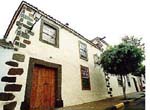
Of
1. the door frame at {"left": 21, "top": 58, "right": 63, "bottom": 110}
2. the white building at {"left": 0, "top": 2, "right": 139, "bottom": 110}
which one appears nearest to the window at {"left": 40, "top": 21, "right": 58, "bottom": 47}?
the white building at {"left": 0, "top": 2, "right": 139, "bottom": 110}

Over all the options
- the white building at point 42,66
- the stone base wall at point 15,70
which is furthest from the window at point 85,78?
the stone base wall at point 15,70

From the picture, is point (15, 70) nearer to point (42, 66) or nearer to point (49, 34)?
point (42, 66)

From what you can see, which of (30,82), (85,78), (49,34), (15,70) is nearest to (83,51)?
(85,78)

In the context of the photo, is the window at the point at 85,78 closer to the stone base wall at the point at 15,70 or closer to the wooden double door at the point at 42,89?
the wooden double door at the point at 42,89

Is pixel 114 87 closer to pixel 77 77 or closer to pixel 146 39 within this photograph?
pixel 77 77

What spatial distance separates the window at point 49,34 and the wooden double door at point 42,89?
1.49 meters

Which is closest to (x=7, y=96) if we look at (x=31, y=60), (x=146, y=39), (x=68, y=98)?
(x=31, y=60)

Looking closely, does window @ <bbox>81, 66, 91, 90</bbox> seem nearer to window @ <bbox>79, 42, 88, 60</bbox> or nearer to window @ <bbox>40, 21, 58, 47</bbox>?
window @ <bbox>79, 42, 88, 60</bbox>

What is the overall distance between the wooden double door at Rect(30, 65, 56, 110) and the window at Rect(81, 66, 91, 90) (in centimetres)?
256

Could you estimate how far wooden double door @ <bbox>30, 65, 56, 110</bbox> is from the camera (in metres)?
6.60

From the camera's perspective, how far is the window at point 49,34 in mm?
7916

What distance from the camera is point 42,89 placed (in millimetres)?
7016

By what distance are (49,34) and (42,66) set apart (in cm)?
201

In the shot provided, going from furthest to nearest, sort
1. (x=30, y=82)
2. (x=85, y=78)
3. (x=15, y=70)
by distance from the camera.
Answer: (x=85, y=78)
(x=30, y=82)
(x=15, y=70)
